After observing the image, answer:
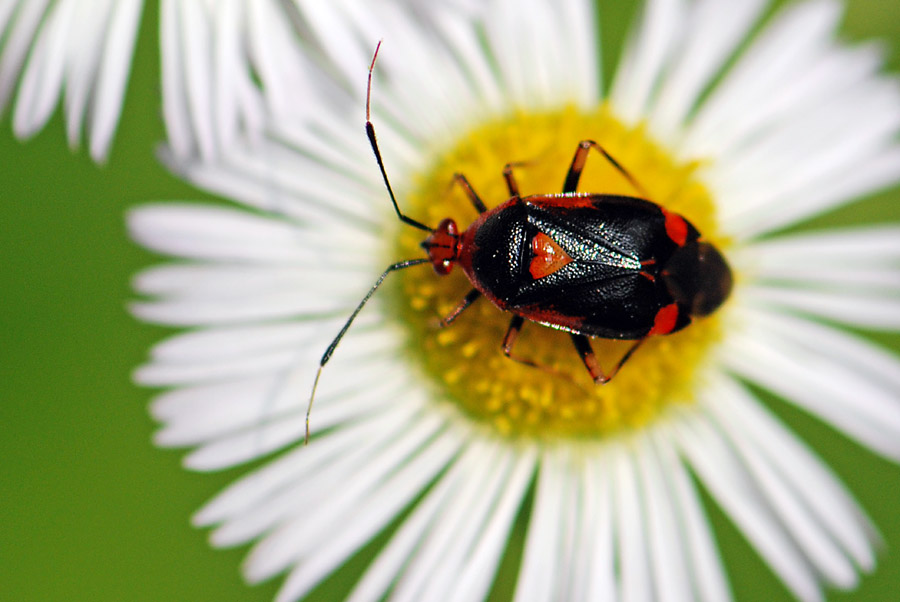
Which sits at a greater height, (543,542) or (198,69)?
(198,69)

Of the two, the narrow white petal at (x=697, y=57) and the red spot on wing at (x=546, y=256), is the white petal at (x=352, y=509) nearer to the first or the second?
the red spot on wing at (x=546, y=256)

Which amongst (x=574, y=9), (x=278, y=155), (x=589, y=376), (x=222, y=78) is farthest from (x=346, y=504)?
(x=574, y=9)

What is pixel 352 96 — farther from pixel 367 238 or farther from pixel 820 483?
pixel 820 483

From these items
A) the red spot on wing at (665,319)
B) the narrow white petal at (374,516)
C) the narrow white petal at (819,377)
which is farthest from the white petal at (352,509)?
the narrow white petal at (819,377)

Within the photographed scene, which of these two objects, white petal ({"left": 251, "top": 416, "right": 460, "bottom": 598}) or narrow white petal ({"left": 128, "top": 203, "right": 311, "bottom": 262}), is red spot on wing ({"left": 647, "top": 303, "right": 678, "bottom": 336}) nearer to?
white petal ({"left": 251, "top": 416, "right": 460, "bottom": 598})

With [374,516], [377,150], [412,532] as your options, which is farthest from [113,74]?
[412,532]

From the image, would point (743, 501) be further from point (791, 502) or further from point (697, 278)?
point (697, 278)
